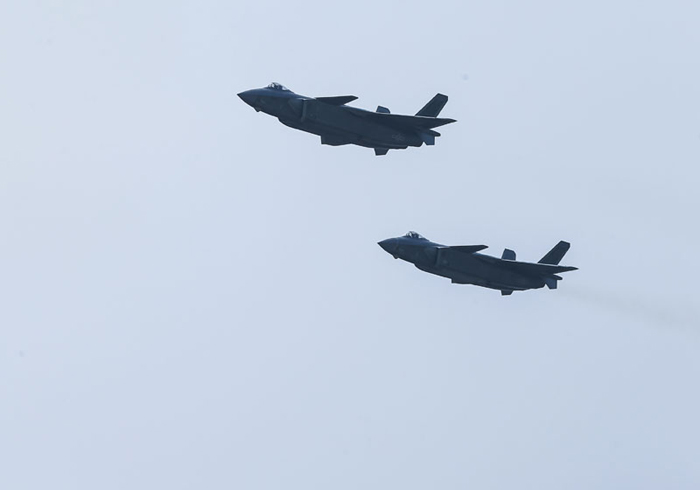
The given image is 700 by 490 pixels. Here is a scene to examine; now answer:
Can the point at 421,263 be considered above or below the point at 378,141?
below

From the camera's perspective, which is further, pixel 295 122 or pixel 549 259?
pixel 549 259

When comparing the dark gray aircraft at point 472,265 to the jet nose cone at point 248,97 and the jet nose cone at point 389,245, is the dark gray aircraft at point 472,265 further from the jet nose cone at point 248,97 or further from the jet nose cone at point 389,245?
the jet nose cone at point 248,97

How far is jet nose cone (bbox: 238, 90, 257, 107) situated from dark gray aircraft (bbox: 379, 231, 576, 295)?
50.2ft

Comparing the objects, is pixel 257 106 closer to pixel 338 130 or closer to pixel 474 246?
pixel 338 130

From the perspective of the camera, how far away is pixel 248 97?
358ft

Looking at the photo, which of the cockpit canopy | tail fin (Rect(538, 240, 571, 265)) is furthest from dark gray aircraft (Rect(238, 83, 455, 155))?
tail fin (Rect(538, 240, 571, 265))

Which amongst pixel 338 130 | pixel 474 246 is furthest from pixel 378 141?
pixel 474 246

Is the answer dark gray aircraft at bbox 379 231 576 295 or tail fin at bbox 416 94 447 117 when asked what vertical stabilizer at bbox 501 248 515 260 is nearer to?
dark gray aircraft at bbox 379 231 576 295

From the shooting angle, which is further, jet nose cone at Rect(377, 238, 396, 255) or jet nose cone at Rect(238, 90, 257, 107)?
jet nose cone at Rect(377, 238, 396, 255)

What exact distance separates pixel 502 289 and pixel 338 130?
1804 centimetres

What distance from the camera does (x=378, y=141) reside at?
366 ft

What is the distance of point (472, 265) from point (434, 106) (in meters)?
11.8

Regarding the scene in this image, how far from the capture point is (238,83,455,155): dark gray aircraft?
108812 mm

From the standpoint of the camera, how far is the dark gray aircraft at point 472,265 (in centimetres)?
11475
